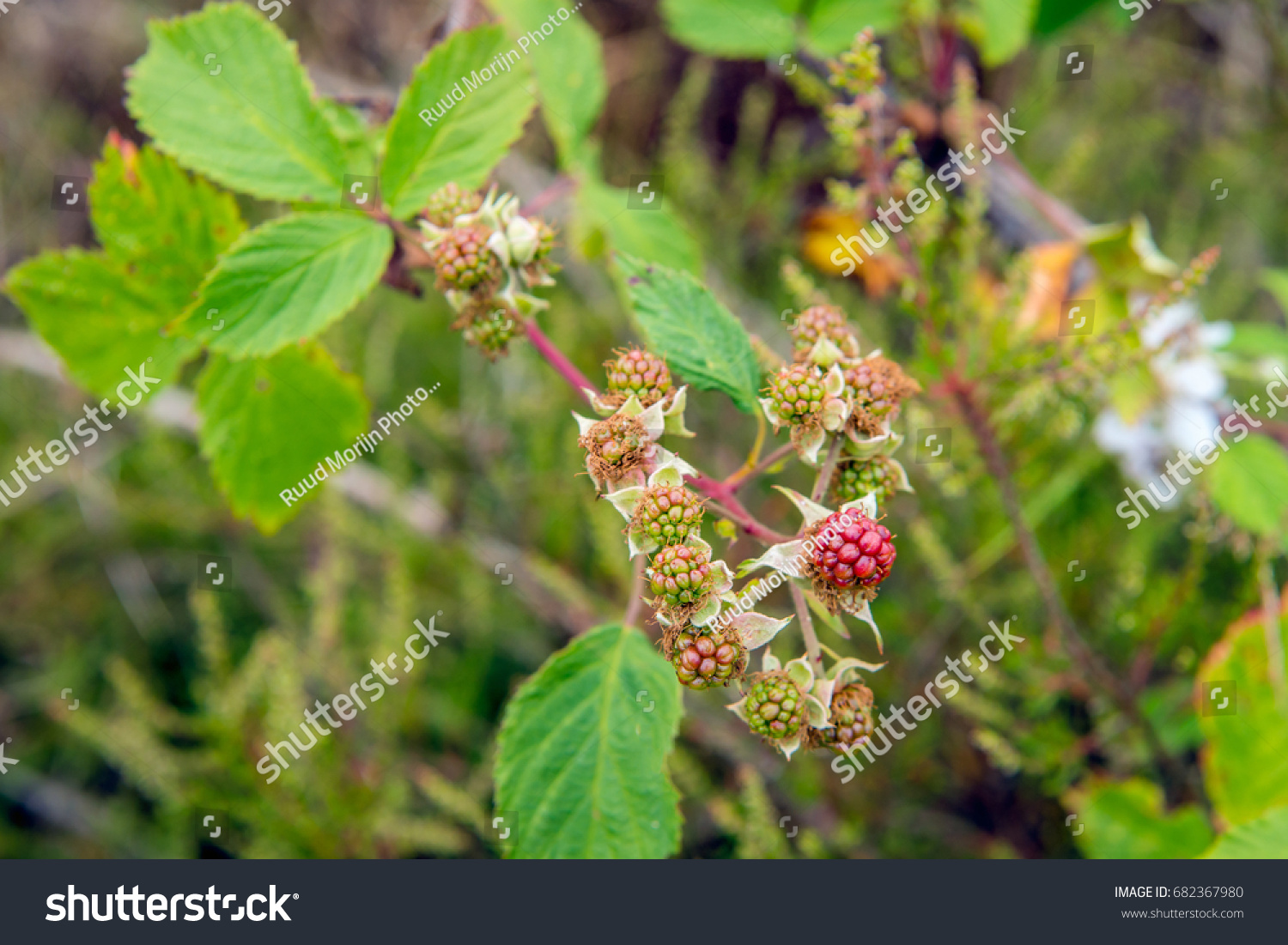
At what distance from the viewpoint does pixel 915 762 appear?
2285 millimetres

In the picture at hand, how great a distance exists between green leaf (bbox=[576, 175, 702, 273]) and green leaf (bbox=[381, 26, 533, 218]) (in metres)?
0.41

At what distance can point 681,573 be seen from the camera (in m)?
0.97

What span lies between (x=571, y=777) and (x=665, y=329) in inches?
26.6

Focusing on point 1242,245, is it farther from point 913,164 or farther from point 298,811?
point 298,811

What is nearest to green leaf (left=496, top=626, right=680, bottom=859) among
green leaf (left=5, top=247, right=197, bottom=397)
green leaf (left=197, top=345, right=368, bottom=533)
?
green leaf (left=197, top=345, right=368, bottom=533)

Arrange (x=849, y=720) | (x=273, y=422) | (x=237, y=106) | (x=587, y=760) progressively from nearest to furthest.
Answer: (x=849, y=720) → (x=587, y=760) → (x=237, y=106) → (x=273, y=422)

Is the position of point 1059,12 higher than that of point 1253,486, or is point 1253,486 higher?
point 1059,12

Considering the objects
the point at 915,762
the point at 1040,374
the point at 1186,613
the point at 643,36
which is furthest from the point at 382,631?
the point at 643,36

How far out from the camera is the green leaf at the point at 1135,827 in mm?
1892

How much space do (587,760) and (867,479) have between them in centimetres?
59

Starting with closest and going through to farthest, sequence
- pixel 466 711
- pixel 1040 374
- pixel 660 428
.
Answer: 1. pixel 660 428
2. pixel 1040 374
3. pixel 466 711

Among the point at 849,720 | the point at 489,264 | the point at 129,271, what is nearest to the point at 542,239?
the point at 489,264

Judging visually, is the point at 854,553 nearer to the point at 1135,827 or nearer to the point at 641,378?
the point at 641,378

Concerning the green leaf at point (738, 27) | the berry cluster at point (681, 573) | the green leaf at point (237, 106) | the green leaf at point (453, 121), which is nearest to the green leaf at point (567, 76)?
the green leaf at point (738, 27)
